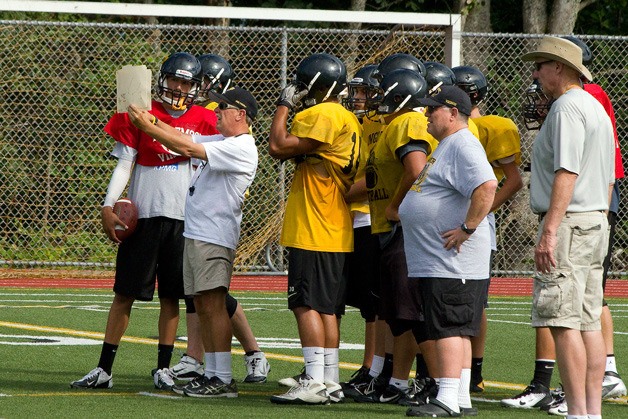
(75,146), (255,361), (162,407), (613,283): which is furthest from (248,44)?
(162,407)

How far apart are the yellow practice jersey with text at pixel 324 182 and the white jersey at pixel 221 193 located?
0.32 meters

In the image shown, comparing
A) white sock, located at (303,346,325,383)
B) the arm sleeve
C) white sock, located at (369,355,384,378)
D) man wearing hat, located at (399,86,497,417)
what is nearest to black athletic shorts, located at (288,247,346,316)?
white sock, located at (303,346,325,383)

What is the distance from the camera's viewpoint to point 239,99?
8.09m

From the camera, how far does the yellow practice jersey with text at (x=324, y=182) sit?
795 centimetres

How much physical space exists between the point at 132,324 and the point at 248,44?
20.5 feet

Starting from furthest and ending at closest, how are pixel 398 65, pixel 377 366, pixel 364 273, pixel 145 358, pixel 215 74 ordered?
pixel 145 358, pixel 215 74, pixel 398 65, pixel 364 273, pixel 377 366

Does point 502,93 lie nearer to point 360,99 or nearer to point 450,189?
point 360,99

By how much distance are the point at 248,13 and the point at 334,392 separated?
9135mm

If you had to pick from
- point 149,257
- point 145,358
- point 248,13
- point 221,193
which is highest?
point 248,13

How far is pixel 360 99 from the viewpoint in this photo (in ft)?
28.8

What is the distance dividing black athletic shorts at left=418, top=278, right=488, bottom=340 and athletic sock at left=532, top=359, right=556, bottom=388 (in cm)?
99

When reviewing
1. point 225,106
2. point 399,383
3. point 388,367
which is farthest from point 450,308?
point 225,106

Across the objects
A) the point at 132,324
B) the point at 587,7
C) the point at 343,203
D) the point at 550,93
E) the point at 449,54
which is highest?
the point at 587,7

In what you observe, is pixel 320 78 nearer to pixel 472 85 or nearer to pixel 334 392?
pixel 472 85
